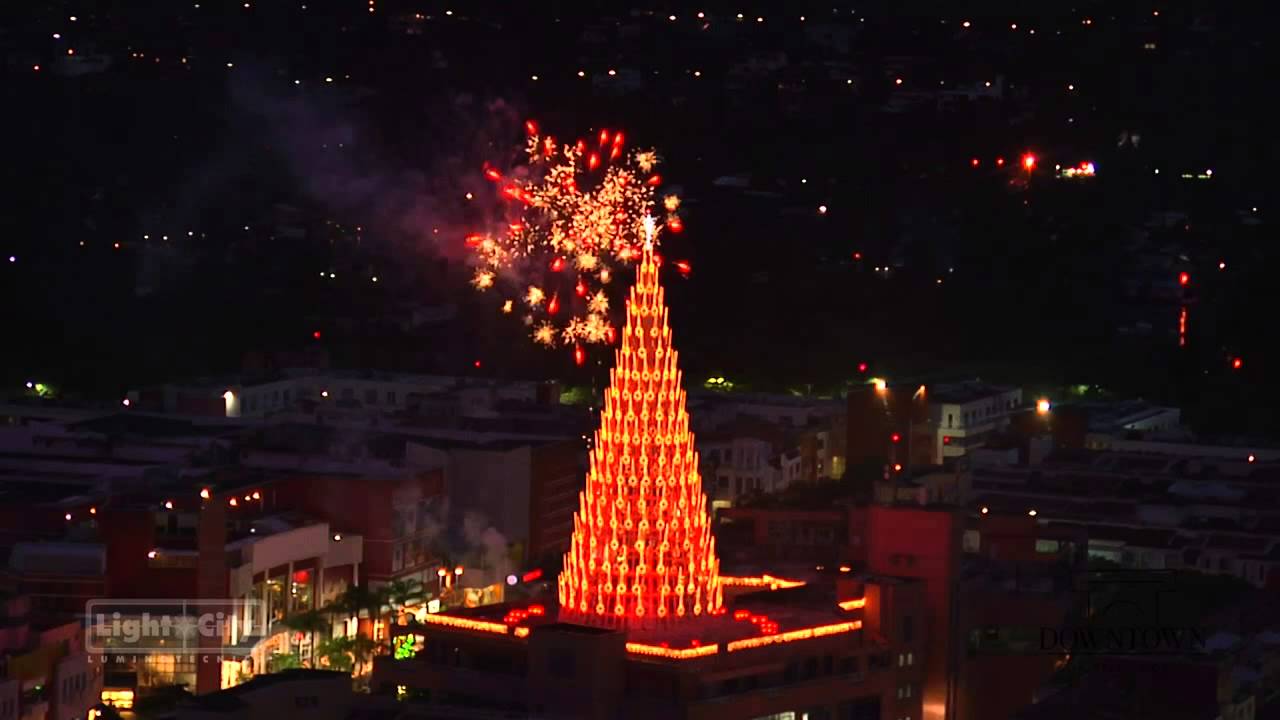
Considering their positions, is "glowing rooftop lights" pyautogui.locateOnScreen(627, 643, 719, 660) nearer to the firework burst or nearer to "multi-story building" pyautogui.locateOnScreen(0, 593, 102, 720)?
"multi-story building" pyautogui.locateOnScreen(0, 593, 102, 720)

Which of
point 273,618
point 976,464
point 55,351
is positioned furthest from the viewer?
point 55,351

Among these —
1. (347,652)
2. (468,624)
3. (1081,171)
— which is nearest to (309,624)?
(347,652)

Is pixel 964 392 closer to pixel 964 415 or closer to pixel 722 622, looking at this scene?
pixel 964 415

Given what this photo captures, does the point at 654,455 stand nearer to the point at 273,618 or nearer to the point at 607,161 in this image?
the point at 273,618

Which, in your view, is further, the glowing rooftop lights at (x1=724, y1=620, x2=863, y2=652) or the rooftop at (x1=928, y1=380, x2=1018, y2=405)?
the rooftop at (x1=928, y1=380, x2=1018, y2=405)

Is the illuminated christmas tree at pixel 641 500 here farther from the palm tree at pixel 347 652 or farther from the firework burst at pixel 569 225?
the palm tree at pixel 347 652

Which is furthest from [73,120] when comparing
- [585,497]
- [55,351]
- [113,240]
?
[585,497]

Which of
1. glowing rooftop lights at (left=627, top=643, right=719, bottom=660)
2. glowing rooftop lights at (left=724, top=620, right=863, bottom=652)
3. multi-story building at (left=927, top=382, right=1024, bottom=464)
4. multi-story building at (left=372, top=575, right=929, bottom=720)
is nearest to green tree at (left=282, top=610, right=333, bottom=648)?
multi-story building at (left=372, top=575, right=929, bottom=720)

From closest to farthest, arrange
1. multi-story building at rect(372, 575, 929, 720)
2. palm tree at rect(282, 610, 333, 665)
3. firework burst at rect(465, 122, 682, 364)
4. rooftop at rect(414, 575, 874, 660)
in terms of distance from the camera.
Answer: multi-story building at rect(372, 575, 929, 720) → rooftop at rect(414, 575, 874, 660) → palm tree at rect(282, 610, 333, 665) → firework burst at rect(465, 122, 682, 364)
